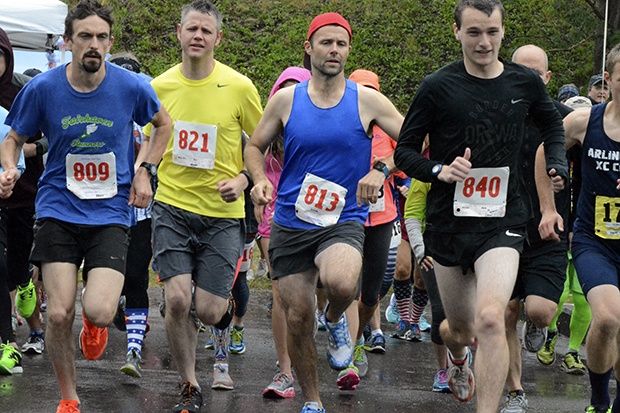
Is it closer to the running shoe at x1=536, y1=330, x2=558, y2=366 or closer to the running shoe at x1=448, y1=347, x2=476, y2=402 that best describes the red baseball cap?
the running shoe at x1=448, y1=347, x2=476, y2=402

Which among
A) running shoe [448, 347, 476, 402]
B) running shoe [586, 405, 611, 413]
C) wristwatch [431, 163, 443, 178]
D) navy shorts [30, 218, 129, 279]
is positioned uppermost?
wristwatch [431, 163, 443, 178]

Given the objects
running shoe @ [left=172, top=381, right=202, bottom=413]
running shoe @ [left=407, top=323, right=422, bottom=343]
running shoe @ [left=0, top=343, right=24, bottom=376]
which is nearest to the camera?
running shoe @ [left=172, top=381, right=202, bottom=413]

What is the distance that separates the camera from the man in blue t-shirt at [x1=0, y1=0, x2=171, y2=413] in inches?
251

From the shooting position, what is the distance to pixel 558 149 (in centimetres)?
637

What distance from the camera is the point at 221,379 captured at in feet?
25.1

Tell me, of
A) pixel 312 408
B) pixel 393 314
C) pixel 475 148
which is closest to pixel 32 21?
pixel 393 314

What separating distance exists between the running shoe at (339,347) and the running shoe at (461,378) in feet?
2.37

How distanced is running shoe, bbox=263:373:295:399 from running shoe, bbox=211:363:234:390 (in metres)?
0.30

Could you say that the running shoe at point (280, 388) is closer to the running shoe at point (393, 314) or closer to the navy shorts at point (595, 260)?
the navy shorts at point (595, 260)

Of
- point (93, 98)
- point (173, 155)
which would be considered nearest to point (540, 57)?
point (173, 155)

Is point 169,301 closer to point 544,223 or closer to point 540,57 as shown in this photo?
point 544,223

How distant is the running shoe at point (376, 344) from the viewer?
9688 mm

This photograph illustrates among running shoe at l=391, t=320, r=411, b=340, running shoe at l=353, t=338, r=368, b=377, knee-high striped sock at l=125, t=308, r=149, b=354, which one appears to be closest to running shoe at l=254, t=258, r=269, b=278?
running shoe at l=391, t=320, r=411, b=340

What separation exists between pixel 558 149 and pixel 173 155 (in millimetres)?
2530
